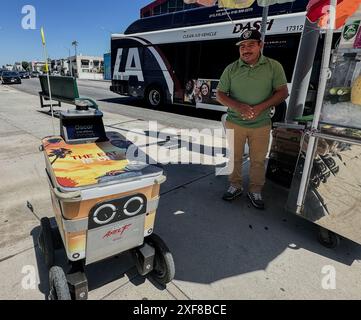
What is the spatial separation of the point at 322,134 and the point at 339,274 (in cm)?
111

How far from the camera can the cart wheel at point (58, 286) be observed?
1.50 meters

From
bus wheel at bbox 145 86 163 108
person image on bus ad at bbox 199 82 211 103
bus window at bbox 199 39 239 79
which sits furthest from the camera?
bus wheel at bbox 145 86 163 108

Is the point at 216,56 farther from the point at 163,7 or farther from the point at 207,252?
the point at 163,7

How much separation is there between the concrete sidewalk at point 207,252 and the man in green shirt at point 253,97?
1.44 feet

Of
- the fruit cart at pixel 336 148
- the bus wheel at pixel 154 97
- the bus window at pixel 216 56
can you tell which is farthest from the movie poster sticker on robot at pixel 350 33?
the bus wheel at pixel 154 97

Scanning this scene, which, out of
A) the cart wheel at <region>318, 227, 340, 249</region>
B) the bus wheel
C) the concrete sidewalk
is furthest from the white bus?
the cart wheel at <region>318, 227, 340, 249</region>

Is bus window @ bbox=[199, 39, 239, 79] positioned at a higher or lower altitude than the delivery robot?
higher

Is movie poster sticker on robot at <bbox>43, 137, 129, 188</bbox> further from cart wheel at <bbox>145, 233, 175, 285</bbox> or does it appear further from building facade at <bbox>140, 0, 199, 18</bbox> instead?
building facade at <bbox>140, 0, 199, 18</bbox>

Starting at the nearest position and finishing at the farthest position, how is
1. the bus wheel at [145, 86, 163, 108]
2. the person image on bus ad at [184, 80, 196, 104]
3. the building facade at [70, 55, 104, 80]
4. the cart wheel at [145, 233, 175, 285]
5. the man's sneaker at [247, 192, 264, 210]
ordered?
the cart wheel at [145, 233, 175, 285]
the man's sneaker at [247, 192, 264, 210]
the person image on bus ad at [184, 80, 196, 104]
the bus wheel at [145, 86, 163, 108]
the building facade at [70, 55, 104, 80]

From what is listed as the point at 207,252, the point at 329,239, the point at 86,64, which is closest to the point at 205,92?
the point at 329,239

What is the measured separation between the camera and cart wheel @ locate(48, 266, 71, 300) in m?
1.50

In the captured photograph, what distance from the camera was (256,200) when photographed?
3045mm

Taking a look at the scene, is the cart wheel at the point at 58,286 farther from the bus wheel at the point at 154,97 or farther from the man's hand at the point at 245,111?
the bus wheel at the point at 154,97

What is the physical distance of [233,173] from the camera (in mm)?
3207
